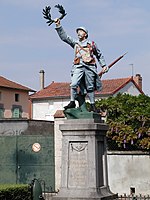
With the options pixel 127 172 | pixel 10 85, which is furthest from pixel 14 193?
pixel 10 85

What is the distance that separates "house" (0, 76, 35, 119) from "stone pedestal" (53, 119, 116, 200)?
37392mm

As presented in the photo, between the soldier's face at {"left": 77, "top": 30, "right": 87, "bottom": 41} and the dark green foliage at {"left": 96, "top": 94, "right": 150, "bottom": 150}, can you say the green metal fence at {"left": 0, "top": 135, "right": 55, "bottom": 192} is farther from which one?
the soldier's face at {"left": 77, "top": 30, "right": 87, "bottom": 41}

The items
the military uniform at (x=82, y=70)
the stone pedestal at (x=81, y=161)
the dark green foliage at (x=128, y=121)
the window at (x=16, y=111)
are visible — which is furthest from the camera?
the window at (x=16, y=111)

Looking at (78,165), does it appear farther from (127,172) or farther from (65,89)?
(65,89)

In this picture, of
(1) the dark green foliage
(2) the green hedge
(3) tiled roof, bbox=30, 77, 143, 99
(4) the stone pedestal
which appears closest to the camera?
(4) the stone pedestal

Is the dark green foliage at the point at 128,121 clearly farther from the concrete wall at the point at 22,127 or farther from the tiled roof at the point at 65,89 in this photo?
the tiled roof at the point at 65,89

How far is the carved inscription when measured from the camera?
10422mm

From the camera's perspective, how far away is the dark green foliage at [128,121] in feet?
73.9

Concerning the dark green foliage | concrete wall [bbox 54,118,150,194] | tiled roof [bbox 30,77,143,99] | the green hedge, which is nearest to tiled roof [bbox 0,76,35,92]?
tiled roof [bbox 30,77,143,99]

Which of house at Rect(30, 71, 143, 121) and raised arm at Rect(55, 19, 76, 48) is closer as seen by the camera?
raised arm at Rect(55, 19, 76, 48)

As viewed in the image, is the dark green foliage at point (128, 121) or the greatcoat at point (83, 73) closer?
the greatcoat at point (83, 73)

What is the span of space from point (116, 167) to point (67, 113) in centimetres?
1045

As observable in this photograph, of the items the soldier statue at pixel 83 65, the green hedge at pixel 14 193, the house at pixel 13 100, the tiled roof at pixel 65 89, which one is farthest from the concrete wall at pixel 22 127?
the house at pixel 13 100

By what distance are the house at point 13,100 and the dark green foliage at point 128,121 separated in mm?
24151
